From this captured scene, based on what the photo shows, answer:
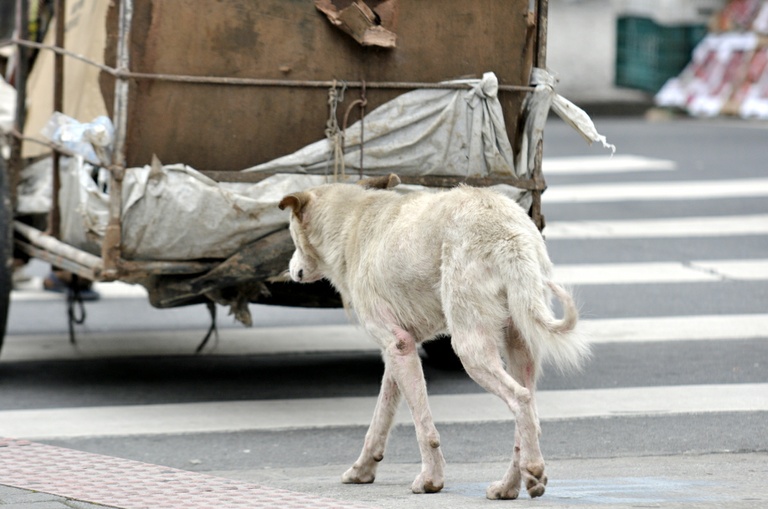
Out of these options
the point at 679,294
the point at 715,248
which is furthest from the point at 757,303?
the point at 715,248

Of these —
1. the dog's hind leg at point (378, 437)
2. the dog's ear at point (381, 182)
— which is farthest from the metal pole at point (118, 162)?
the dog's hind leg at point (378, 437)

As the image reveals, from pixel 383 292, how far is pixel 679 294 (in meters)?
4.83

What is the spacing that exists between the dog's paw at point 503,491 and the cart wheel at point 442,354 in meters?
2.78

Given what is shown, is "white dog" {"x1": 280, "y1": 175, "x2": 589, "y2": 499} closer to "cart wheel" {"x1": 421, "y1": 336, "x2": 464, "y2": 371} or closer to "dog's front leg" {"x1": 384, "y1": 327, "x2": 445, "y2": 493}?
"dog's front leg" {"x1": 384, "y1": 327, "x2": 445, "y2": 493}

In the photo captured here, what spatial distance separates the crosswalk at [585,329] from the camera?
6.85 meters

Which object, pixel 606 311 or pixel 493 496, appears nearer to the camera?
pixel 493 496

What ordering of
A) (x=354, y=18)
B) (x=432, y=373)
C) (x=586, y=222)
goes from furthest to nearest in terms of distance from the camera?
(x=586, y=222) < (x=432, y=373) < (x=354, y=18)

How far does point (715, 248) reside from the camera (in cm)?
1125

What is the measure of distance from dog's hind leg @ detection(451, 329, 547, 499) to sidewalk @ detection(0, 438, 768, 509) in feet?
0.31

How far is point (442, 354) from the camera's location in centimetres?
795

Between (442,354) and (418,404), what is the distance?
2.73m

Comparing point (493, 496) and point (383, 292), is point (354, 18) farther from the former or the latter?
point (493, 496)

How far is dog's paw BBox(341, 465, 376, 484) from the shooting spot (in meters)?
5.50

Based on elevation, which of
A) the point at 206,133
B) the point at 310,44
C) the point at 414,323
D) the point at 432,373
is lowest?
the point at 432,373
